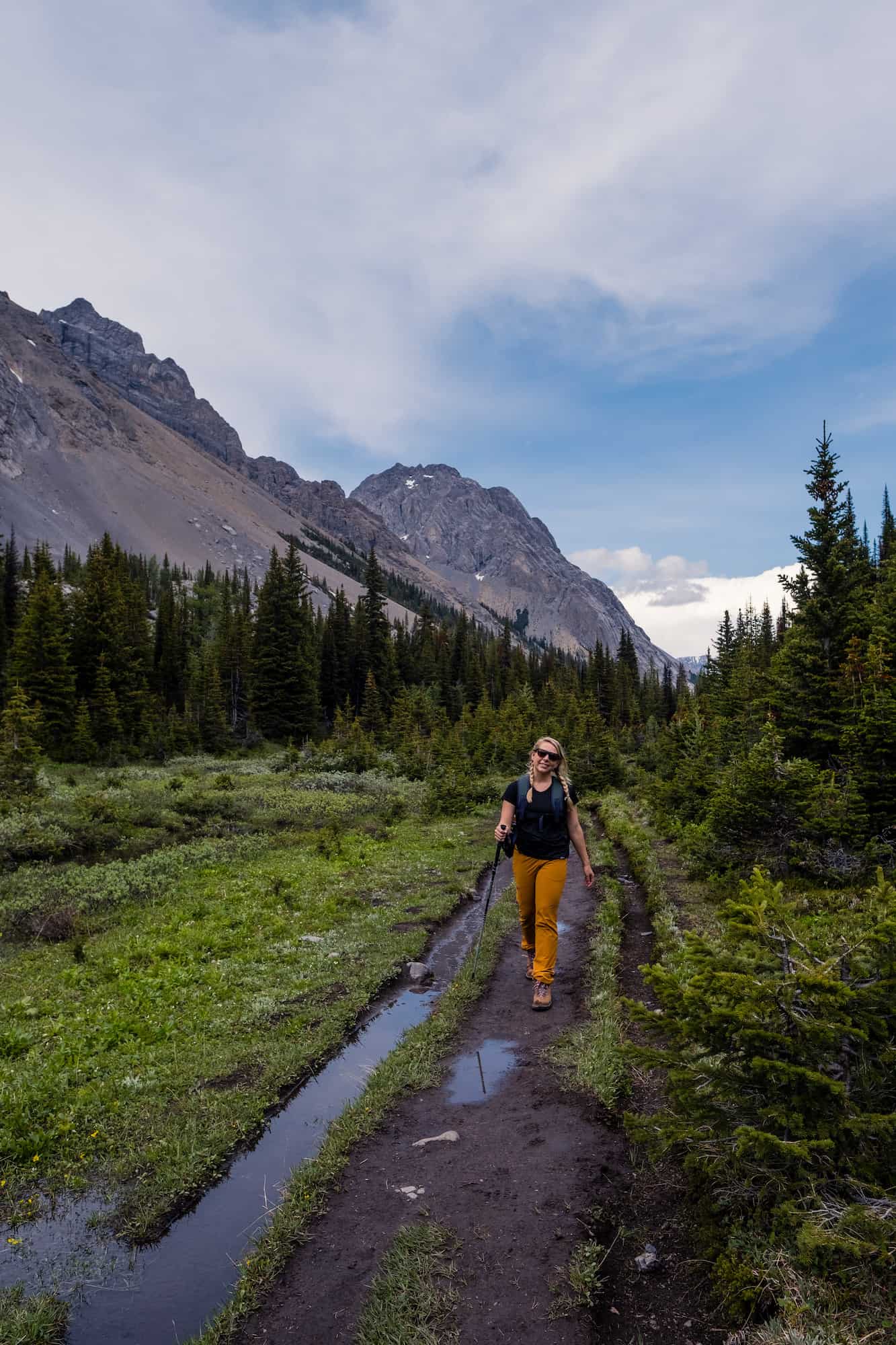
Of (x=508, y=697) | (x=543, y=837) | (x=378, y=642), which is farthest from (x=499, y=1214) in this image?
(x=378, y=642)

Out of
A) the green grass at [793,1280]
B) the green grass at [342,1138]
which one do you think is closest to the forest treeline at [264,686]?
the green grass at [342,1138]

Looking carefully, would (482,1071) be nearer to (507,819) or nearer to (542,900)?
(542,900)

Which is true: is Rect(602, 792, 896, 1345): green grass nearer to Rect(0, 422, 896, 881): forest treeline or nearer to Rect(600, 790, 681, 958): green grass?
Rect(600, 790, 681, 958): green grass

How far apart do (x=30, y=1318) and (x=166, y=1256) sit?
0.97m

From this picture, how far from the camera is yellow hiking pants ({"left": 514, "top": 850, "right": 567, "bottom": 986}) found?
343 inches

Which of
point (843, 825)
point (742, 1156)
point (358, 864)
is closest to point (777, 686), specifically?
point (843, 825)

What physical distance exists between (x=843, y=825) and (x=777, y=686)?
6.34 m

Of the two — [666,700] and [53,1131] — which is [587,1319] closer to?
[53,1131]

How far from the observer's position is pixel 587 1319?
419cm

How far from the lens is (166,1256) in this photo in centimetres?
542

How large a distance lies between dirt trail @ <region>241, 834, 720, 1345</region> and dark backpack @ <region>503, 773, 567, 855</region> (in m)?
2.46

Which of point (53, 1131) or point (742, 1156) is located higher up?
point (742, 1156)

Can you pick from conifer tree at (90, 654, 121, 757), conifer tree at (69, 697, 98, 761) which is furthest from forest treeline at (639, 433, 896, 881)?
conifer tree at (90, 654, 121, 757)

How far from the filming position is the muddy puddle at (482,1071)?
7277 mm
